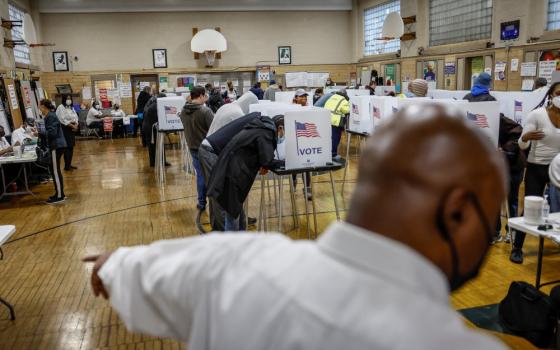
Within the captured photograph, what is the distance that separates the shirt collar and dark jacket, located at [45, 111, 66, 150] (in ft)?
23.1

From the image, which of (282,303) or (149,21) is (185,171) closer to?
(282,303)

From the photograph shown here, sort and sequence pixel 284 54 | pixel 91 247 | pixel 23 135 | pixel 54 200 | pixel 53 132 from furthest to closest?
1. pixel 284 54
2. pixel 23 135
3. pixel 54 200
4. pixel 53 132
5. pixel 91 247

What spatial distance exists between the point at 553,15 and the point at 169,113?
7.80 meters

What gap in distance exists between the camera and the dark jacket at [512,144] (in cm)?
434

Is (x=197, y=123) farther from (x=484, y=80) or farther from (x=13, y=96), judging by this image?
(x=13, y=96)

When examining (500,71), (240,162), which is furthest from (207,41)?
(240,162)

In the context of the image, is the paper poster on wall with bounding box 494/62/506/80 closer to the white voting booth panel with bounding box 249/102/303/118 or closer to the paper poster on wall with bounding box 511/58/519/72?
the paper poster on wall with bounding box 511/58/519/72

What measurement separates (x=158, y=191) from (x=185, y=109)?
7.13 feet

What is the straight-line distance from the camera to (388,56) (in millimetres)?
16391

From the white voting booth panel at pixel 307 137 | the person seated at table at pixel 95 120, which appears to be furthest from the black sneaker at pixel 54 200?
the person seated at table at pixel 95 120

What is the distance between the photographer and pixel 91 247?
16.7 feet

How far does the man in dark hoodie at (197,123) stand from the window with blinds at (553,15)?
7.78 m

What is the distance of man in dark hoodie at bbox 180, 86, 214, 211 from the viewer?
18.5 ft

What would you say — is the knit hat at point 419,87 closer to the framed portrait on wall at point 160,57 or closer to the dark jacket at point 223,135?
the dark jacket at point 223,135
